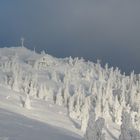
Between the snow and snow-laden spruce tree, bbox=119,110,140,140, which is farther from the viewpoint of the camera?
the snow

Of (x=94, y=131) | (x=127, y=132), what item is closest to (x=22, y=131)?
(x=127, y=132)

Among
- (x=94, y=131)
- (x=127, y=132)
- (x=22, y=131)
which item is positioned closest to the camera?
(x=94, y=131)

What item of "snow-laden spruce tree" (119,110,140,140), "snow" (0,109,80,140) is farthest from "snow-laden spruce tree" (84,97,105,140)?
"snow" (0,109,80,140)

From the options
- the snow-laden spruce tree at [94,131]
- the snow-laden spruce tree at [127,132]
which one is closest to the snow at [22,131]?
the snow-laden spruce tree at [94,131]

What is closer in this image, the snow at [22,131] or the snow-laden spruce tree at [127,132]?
the snow-laden spruce tree at [127,132]

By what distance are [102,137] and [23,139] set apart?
2322cm

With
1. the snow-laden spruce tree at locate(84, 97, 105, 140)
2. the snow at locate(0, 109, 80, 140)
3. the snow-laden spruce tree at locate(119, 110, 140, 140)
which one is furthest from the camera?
the snow at locate(0, 109, 80, 140)

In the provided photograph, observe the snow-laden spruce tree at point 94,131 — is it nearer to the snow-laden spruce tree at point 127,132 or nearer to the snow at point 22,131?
the snow-laden spruce tree at point 127,132

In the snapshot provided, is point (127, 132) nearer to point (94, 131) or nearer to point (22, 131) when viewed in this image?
point (94, 131)

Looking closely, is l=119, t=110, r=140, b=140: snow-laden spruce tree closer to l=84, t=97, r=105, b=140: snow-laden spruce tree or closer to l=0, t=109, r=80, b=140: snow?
l=84, t=97, r=105, b=140: snow-laden spruce tree

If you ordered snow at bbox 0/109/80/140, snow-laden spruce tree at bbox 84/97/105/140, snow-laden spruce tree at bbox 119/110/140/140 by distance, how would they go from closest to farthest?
snow-laden spruce tree at bbox 84/97/105/140
snow-laden spruce tree at bbox 119/110/140/140
snow at bbox 0/109/80/140

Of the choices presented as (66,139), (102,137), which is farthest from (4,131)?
(102,137)

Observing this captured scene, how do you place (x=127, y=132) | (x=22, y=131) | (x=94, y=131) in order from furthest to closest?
(x=22, y=131), (x=127, y=132), (x=94, y=131)

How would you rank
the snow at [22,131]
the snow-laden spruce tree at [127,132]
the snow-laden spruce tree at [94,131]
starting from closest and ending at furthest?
the snow-laden spruce tree at [94,131]
the snow-laden spruce tree at [127,132]
the snow at [22,131]
